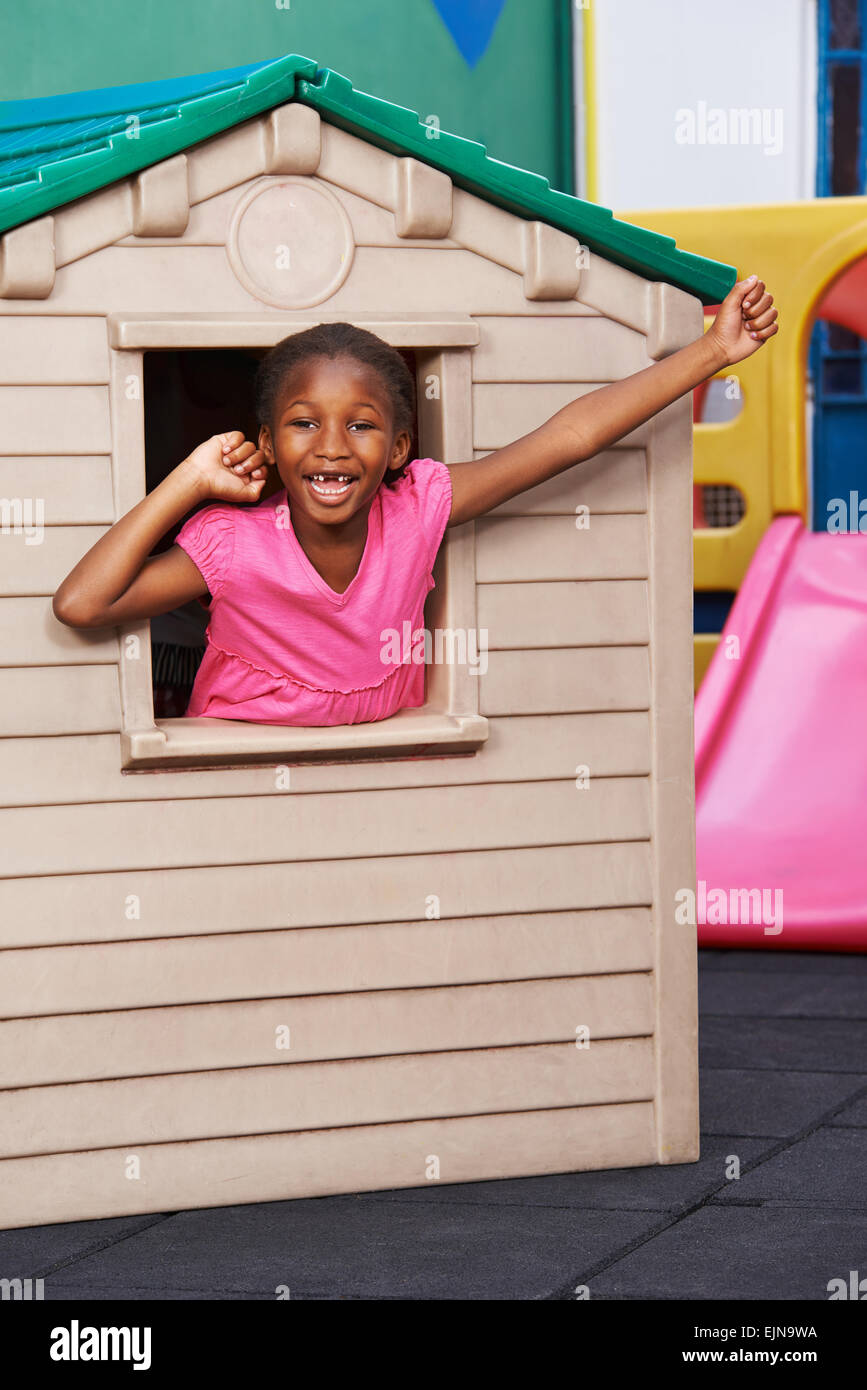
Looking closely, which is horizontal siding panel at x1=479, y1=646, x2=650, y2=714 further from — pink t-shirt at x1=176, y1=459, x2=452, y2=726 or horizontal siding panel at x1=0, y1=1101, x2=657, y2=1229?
horizontal siding panel at x1=0, y1=1101, x2=657, y2=1229

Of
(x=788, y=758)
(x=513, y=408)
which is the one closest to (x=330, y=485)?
(x=513, y=408)

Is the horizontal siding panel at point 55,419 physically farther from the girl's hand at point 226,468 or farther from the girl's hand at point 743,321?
the girl's hand at point 743,321

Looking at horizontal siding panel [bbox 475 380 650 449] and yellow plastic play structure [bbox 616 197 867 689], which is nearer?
horizontal siding panel [bbox 475 380 650 449]

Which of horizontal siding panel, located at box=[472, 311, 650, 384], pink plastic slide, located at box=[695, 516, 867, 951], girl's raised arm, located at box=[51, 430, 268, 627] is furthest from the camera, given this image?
pink plastic slide, located at box=[695, 516, 867, 951]

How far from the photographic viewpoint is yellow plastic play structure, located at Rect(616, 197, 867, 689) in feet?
23.3

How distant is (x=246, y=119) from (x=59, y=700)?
1106 mm

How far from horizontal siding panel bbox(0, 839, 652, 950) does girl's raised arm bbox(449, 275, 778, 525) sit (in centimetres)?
68

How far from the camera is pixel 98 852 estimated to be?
3318mm

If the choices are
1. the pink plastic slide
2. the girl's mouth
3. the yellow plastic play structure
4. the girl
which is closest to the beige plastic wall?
the girl

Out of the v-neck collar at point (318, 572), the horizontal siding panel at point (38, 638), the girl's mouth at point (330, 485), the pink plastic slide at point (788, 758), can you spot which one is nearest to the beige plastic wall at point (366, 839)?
the horizontal siding panel at point (38, 638)

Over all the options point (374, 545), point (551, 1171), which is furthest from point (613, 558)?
point (551, 1171)
